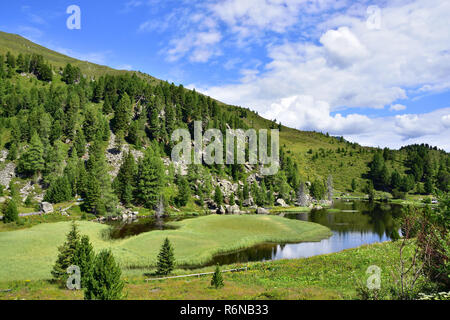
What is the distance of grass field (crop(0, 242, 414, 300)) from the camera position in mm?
24984

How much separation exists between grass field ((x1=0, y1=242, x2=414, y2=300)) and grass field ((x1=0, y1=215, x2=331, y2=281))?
8.01 meters

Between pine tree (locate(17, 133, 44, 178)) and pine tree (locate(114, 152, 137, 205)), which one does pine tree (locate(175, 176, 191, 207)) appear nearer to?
pine tree (locate(114, 152, 137, 205))

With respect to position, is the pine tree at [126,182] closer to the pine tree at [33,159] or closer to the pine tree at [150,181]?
the pine tree at [150,181]

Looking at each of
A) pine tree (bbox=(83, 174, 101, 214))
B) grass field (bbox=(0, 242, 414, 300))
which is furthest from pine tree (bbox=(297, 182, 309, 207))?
pine tree (bbox=(83, 174, 101, 214))

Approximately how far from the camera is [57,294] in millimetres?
25469

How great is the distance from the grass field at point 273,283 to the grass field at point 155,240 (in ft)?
26.3

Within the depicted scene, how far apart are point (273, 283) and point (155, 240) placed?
34.5 m

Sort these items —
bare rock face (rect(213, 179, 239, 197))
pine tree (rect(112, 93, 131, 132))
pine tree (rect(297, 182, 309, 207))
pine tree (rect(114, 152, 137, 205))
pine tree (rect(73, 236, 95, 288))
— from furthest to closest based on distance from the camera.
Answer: pine tree (rect(297, 182, 309, 207)) → pine tree (rect(112, 93, 131, 132)) → bare rock face (rect(213, 179, 239, 197)) → pine tree (rect(114, 152, 137, 205)) → pine tree (rect(73, 236, 95, 288))

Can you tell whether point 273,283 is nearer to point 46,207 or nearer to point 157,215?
point 157,215

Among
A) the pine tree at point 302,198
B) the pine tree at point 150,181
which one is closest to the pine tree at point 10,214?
the pine tree at point 150,181

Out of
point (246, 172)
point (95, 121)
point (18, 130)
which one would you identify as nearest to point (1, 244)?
point (18, 130)

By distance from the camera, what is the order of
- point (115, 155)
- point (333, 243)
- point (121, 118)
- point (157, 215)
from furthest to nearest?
1. point (121, 118)
2. point (115, 155)
3. point (157, 215)
4. point (333, 243)

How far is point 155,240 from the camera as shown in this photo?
196 ft

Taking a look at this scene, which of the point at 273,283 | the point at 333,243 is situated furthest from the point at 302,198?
the point at 273,283
